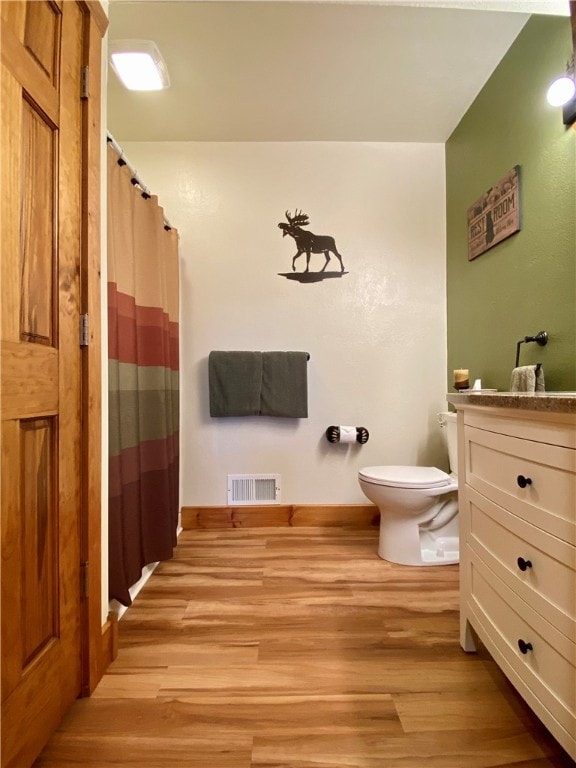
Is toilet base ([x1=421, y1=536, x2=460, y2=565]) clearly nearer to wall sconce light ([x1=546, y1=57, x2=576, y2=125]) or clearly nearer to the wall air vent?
the wall air vent

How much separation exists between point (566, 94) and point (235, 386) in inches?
72.2

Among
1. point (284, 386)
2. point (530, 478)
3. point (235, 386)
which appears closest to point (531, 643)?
point (530, 478)

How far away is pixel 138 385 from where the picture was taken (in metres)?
1.44

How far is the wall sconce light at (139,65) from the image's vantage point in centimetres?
149

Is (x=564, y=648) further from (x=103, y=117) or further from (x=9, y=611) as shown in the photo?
(x=103, y=117)

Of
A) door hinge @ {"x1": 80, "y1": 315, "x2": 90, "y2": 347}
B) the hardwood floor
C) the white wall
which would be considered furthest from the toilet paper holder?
door hinge @ {"x1": 80, "y1": 315, "x2": 90, "y2": 347}

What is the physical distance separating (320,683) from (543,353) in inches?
54.9

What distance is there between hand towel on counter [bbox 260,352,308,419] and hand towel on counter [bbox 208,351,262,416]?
0.16ft

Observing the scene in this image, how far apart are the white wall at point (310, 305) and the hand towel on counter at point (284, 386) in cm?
10

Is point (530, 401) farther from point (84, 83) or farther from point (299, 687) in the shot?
point (84, 83)

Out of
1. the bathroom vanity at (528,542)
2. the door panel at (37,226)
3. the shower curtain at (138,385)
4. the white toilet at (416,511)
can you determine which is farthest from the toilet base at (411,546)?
the door panel at (37,226)

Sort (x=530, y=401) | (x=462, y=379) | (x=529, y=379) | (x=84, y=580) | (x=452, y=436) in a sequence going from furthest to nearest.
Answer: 1. (x=452, y=436)
2. (x=462, y=379)
3. (x=529, y=379)
4. (x=84, y=580)
5. (x=530, y=401)

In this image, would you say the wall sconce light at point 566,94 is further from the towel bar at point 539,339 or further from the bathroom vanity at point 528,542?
the bathroom vanity at point 528,542

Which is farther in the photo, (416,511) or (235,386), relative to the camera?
(235,386)
